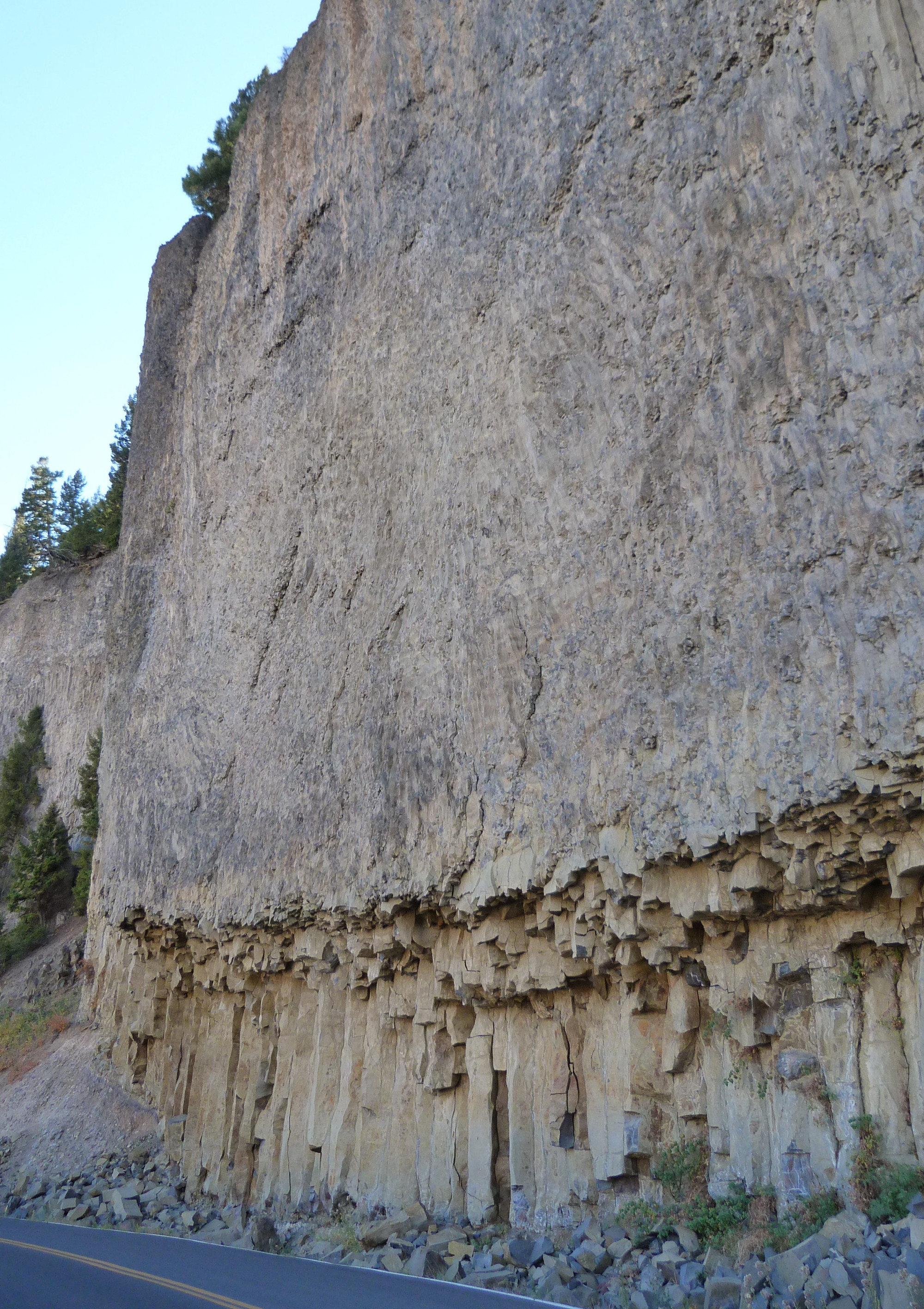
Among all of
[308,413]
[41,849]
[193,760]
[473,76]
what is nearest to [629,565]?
[473,76]

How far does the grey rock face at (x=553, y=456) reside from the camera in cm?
865

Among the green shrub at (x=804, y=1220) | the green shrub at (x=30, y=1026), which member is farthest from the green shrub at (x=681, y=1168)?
the green shrub at (x=30, y=1026)

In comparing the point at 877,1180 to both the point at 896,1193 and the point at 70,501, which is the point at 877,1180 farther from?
the point at 70,501

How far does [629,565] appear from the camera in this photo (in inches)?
415

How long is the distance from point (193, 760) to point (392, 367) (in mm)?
8736

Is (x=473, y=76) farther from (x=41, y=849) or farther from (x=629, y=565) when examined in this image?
(x=41, y=849)

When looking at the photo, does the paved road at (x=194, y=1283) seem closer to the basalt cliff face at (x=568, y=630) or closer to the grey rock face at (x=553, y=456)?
the basalt cliff face at (x=568, y=630)

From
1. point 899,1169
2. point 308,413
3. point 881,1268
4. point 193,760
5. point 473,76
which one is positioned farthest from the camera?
point 193,760

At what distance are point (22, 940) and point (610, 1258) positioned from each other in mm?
25273

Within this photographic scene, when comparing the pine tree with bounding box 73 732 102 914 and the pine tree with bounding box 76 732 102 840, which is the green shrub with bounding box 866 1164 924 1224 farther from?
the pine tree with bounding box 76 732 102 840

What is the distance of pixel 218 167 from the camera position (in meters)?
28.3

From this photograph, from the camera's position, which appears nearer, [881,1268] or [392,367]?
[881,1268]

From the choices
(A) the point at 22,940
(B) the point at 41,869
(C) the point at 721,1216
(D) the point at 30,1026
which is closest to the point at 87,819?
(B) the point at 41,869

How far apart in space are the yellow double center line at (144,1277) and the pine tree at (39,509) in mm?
36068
